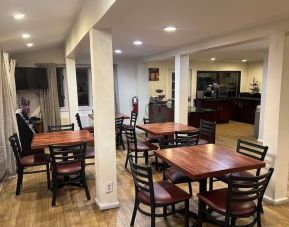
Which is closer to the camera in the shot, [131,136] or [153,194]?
[153,194]

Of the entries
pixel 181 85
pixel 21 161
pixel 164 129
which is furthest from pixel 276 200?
pixel 21 161

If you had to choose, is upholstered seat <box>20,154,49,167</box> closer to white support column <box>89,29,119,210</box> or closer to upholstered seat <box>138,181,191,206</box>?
white support column <box>89,29,119,210</box>

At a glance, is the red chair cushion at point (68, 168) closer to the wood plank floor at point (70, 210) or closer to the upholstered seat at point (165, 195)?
the wood plank floor at point (70, 210)

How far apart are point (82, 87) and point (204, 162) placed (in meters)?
5.54

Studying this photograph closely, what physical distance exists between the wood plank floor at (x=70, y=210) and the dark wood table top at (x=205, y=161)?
2.42 ft

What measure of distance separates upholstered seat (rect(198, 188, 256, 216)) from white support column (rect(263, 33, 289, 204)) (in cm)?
100

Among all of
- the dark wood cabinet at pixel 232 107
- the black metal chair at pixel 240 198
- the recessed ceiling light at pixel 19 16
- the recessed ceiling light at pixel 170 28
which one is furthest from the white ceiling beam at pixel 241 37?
the dark wood cabinet at pixel 232 107

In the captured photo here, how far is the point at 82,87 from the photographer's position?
733cm

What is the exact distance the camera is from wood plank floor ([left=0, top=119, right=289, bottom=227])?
9.11 ft

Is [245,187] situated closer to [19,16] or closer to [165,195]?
[165,195]

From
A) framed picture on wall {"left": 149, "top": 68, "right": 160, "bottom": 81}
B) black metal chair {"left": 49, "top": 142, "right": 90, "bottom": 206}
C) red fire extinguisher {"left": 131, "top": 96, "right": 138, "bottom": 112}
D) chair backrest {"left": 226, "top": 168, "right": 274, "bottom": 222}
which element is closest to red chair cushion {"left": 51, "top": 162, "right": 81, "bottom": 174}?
black metal chair {"left": 49, "top": 142, "right": 90, "bottom": 206}

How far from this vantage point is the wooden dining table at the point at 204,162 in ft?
7.69

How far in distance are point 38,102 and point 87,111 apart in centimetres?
142

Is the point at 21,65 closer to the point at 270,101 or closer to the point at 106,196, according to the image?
the point at 106,196
